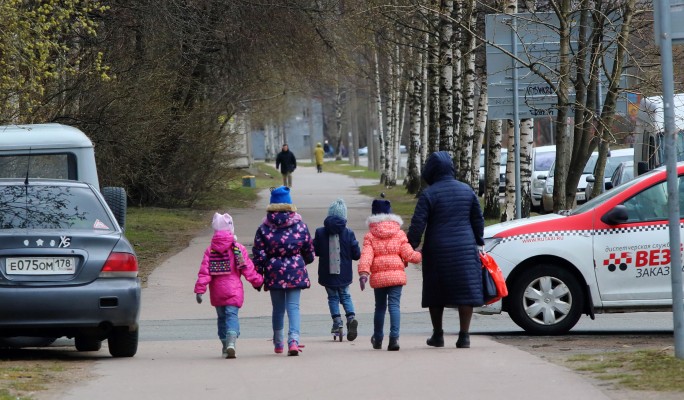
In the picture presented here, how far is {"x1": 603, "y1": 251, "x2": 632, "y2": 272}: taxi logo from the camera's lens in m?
11.4

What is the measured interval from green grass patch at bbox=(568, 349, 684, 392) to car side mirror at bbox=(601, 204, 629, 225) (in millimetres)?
1788

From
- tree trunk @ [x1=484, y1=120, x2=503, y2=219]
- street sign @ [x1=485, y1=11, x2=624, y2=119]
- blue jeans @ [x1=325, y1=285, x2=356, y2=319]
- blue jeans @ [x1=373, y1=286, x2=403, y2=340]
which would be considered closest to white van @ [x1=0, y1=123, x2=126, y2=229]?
blue jeans @ [x1=325, y1=285, x2=356, y2=319]

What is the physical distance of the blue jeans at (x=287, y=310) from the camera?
34.4 feet

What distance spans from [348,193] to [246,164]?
17720mm

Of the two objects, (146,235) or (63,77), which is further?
(146,235)

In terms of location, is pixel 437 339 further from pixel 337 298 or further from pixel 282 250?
pixel 282 250

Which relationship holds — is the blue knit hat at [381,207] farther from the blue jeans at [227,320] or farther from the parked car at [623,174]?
the parked car at [623,174]

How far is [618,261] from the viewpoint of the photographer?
11.4 meters

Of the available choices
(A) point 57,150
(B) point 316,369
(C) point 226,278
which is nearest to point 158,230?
(A) point 57,150

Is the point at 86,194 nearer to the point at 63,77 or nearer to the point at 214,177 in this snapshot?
the point at 63,77

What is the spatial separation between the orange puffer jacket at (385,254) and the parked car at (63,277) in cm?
191

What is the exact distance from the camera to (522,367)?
920 cm

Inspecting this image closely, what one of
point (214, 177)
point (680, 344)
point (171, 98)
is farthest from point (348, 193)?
point (680, 344)

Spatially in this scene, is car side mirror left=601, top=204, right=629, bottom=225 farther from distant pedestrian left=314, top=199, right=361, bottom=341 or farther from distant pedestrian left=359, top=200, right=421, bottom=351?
distant pedestrian left=314, top=199, right=361, bottom=341
